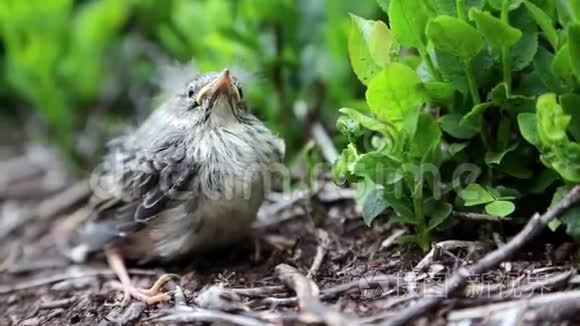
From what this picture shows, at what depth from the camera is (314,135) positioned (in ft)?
11.1

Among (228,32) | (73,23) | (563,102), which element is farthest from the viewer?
(73,23)

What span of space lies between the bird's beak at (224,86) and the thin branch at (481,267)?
1.09m

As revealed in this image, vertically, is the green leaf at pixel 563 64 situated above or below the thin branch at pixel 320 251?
above

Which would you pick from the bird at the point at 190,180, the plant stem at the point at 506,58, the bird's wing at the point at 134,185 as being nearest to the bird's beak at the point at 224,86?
the bird at the point at 190,180

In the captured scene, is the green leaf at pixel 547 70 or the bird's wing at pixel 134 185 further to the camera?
the bird's wing at pixel 134 185

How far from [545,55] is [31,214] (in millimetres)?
2772

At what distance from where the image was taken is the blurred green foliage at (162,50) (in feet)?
10.8

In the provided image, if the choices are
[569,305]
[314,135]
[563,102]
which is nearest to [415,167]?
[563,102]

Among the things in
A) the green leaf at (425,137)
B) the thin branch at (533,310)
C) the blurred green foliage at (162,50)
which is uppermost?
the blurred green foliage at (162,50)

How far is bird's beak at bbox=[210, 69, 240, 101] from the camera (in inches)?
104

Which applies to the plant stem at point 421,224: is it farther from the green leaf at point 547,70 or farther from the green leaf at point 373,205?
the green leaf at point 547,70

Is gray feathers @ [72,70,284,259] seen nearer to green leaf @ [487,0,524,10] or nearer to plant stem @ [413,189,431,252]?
plant stem @ [413,189,431,252]

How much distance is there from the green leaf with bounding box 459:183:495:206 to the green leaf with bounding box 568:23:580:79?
0.43 metres

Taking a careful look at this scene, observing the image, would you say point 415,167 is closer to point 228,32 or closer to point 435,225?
point 435,225
